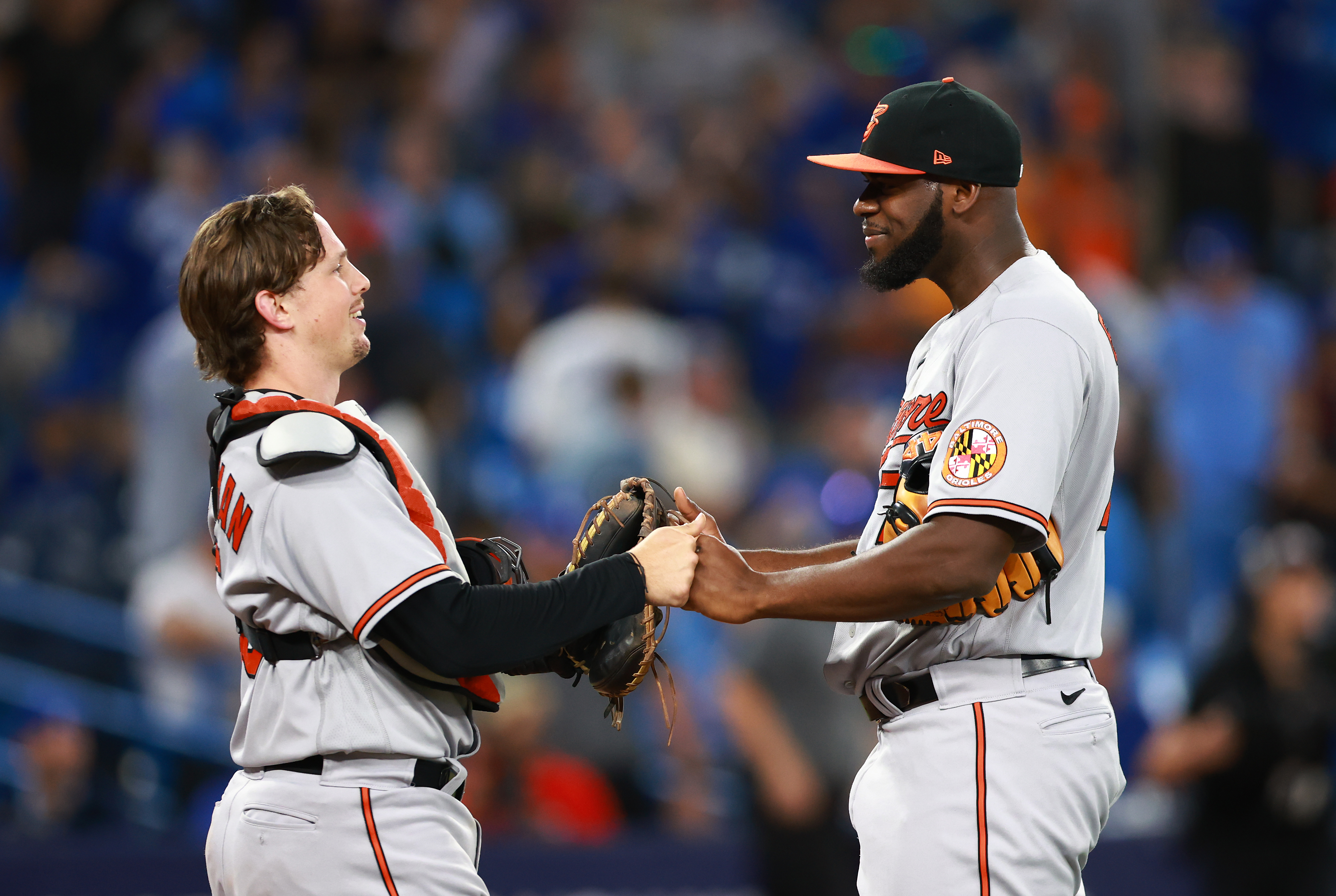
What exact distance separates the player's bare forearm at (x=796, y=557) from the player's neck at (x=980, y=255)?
0.74 meters

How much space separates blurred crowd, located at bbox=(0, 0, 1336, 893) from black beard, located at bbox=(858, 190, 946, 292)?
10.4 ft

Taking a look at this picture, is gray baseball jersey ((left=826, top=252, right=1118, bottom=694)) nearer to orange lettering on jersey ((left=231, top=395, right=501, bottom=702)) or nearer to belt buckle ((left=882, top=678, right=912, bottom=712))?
belt buckle ((left=882, top=678, right=912, bottom=712))

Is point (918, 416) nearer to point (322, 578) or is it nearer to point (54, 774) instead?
point (322, 578)

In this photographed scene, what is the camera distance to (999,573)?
3.02 m

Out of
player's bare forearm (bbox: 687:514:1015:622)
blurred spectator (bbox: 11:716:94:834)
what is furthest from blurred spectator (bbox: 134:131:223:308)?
player's bare forearm (bbox: 687:514:1015:622)

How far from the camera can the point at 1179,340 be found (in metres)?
8.83

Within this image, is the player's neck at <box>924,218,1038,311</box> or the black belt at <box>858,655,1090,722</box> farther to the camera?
the player's neck at <box>924,218,1038,311</box>

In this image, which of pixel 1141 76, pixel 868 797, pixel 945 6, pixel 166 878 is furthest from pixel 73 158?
pixel 868 797

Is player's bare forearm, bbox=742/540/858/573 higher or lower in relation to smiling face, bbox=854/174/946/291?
lower

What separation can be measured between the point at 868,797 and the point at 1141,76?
775 cm

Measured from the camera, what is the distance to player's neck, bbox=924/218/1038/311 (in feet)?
10.8

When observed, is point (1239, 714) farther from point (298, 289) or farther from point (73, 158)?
point (73, 158)

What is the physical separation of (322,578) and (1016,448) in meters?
1.41

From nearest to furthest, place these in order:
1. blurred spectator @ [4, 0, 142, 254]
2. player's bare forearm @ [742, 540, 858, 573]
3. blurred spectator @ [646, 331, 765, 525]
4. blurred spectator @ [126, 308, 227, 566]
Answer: player's bare forearm @ [742, 540, 858, 573]
blurred spectator @ [126, 308, 227, 566]
blurred spectator @ [646, 331, 765, 525]
blurred spectator @ [4, 0, 142, 254]
